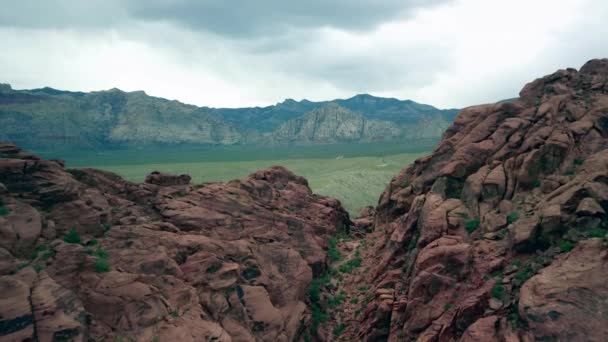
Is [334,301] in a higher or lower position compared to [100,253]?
lower

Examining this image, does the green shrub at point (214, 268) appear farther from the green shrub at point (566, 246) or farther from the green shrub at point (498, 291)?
the green shrub at point (566, 246)

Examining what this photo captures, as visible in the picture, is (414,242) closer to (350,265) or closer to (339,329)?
(339,329)

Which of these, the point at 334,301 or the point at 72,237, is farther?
the point at 334,301

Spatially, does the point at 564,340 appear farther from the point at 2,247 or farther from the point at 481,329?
the point at 2,247

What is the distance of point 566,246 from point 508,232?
3903 mm

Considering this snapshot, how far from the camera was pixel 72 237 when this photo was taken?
2678 centimetres

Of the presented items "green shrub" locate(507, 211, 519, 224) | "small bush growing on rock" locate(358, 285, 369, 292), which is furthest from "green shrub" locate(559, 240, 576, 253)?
"small bush growing on rock" locate(358, 285, 369, 292)

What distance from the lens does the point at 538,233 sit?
26828mm

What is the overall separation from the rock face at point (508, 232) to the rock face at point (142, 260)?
6582 mm

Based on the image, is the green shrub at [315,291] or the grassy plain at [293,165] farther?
the grassy plain at [293,165]

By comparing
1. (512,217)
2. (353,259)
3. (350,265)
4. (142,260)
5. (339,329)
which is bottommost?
(339,329)

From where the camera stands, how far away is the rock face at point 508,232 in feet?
75.9

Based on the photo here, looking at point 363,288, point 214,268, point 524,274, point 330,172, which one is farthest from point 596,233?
point 330,172

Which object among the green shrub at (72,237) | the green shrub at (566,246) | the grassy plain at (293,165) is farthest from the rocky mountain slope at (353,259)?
the grassy plain at (293,165)
